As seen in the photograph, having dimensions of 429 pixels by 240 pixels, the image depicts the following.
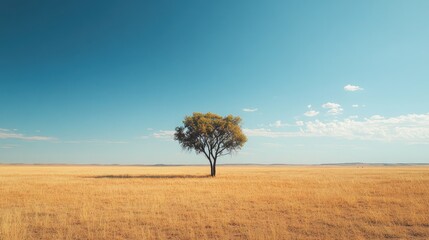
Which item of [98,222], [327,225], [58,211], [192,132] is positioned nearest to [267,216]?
[327,225]

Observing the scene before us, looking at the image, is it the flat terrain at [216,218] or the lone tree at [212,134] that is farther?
the lone tree at [212,134]

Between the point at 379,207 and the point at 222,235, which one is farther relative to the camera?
the point at 379,207

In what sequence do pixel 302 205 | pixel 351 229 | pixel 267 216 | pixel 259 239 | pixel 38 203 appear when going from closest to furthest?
pixel 259 239 < pixel 351 229 < pixel 267 216 < pixel 302 205 < pixel 38 203

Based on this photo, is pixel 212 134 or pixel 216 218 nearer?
pixel 216 218

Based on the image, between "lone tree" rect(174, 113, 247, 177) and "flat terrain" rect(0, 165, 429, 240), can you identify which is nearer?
"flat terrain" rect(0, 165, 429, 240)

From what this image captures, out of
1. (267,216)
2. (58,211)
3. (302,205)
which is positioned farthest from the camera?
(302,205)

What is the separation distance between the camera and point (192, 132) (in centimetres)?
5656

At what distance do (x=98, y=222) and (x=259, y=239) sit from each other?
26.5ft

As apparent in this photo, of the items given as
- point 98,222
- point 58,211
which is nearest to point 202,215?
point 98,222

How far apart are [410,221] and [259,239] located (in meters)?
8.55

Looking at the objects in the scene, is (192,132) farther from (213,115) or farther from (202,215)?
(202,215)

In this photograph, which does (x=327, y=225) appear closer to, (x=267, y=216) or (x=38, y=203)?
(x=267, y=216)

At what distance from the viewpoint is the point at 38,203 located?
21688 mm

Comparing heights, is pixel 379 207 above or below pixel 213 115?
below
